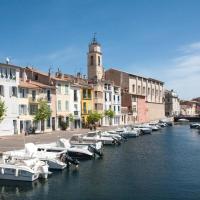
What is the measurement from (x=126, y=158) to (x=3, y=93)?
2313 cm

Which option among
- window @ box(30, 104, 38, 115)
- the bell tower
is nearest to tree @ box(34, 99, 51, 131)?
window @ box(30, 104, 38, 115)

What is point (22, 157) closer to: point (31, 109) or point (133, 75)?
point (31, 109)

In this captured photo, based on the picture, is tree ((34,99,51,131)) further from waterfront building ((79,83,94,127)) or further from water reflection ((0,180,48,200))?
water reflection ((0,180,48,200))

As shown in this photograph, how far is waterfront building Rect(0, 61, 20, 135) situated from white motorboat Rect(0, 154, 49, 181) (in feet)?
87.1

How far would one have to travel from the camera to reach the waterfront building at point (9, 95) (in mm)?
61156

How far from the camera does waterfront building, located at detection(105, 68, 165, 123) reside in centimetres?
11781

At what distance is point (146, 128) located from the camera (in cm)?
9094

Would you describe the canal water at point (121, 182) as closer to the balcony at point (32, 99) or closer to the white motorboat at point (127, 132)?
the balcony at point (32, 99)

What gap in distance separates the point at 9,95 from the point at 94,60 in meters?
50.8

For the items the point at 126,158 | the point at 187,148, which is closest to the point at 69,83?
the point at 187,148

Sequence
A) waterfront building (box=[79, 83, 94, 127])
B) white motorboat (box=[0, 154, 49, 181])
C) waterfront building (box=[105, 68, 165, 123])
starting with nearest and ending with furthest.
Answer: white motorboat (box=[0, 154, 49, 181]) < waterfront building (box=[79, 83, 94, 127]) < waterfront building (box=[105, 68, 165, 123])

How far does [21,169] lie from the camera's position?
33.4 m

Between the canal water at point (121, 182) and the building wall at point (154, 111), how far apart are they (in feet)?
301

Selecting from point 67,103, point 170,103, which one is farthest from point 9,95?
point 170,103
